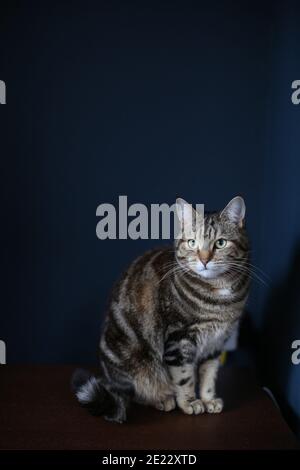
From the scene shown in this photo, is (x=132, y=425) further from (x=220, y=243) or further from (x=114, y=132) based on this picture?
(x=114, y=132)

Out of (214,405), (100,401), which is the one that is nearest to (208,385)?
(214,405)

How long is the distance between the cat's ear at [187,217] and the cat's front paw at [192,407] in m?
0.47

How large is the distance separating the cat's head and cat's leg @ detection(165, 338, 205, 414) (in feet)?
0.68

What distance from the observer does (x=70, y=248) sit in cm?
209

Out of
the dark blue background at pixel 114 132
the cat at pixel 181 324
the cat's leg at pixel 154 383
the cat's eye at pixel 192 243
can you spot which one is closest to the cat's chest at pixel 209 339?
the cat at pixel 181 324

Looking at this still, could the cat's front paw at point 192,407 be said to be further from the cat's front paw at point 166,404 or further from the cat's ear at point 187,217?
the cat's ear at point 187,217

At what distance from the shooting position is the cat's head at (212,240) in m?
1.47

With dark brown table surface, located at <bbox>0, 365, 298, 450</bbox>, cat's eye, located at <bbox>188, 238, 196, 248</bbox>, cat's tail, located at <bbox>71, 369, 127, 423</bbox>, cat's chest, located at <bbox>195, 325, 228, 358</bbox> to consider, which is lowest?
dark brown table surface, located at <bbox>0, 365, 298, 450</bbox>

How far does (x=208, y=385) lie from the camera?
1584mm

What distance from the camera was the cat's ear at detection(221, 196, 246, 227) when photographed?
150 cm

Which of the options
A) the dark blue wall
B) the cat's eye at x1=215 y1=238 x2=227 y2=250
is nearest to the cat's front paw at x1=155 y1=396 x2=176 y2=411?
the dark blue wall

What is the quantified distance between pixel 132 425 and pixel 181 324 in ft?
0.98

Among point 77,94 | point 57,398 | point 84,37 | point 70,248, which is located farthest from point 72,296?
point 84,37

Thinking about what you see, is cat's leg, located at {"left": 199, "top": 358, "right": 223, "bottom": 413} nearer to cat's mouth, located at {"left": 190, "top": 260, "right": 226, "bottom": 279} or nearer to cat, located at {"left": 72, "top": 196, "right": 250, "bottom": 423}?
cat, located at {"left": 72, "top": 196, "right": 250, "bottom": 423}
